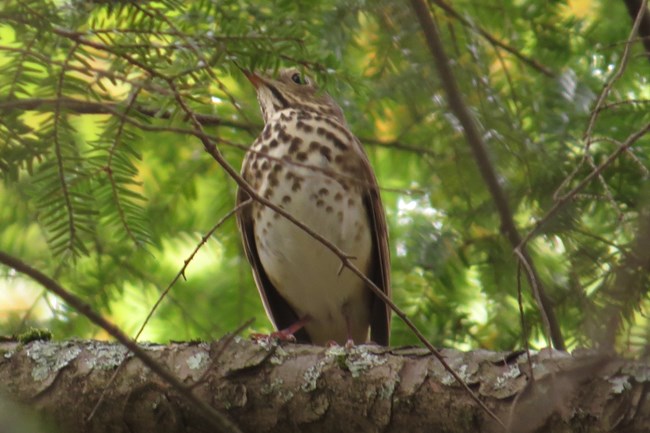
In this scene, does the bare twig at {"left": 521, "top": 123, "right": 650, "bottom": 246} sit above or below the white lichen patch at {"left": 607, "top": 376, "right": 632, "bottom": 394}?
above

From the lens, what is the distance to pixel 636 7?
3.37 meters

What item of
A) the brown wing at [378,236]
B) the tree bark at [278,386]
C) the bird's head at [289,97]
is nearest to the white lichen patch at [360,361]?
the tree bark at [278,386]

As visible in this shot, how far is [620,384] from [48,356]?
1.65m

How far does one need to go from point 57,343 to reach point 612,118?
2.09 m

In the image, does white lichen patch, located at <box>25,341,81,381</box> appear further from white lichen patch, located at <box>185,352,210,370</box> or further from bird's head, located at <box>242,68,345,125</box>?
bird's head, located at <box>242,68,345,125</box>

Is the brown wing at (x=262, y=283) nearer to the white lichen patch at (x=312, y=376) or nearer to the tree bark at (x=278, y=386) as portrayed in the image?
the tree bark at (x=278, y=386)

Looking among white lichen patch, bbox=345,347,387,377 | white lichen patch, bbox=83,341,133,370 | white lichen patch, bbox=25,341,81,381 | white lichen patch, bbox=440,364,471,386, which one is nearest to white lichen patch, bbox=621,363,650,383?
white lichen patch, bbox=440,364,471,386

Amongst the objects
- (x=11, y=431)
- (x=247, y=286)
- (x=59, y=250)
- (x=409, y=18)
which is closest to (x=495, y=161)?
(x=409, y=18)

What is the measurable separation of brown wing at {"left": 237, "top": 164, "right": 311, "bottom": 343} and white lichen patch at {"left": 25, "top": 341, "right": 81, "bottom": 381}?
3.86 feet

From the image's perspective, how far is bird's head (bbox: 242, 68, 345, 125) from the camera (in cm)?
432

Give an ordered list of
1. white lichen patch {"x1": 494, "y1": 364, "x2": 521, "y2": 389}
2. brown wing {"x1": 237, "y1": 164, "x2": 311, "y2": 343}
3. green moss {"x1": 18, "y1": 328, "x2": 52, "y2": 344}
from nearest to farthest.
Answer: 1. white lichen patch {"x1": 494, "y1": 364, "x2": 521, "y2": 389}
2. green moss {"x1": 18, "y1": 328, "x2": 52, "y2": 344}
3. brown wing {"x1": 237, "y1": 164, "x2": 311, "y2": 343}

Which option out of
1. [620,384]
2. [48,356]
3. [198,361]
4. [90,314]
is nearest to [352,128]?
[198,361]

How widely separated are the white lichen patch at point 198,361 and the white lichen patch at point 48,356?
1.14 ft

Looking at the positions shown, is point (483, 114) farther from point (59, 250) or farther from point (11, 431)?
point (11, 431)
